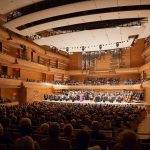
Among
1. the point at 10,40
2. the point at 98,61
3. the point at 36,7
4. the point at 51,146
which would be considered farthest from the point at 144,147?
the point at 98,61

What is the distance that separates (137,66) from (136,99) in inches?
328

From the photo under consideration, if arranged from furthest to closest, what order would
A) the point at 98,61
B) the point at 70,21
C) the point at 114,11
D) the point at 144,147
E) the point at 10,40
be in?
the point at 98,61 → the point at 10,40 → the point at 70,21 → the point at 114,11 → the point at 144,147

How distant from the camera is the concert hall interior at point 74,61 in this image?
10.7 metres

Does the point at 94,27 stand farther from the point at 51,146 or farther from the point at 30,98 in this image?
the point at 51,146

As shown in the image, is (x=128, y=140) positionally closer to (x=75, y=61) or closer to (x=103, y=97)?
(x=103, y=97)

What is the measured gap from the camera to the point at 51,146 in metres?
3.67

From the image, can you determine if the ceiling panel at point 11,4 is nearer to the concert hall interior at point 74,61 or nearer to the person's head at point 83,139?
the concert hall interior at point 74,61

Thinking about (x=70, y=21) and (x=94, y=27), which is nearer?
(x=70, y=21)

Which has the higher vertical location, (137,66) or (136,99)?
(137,66)

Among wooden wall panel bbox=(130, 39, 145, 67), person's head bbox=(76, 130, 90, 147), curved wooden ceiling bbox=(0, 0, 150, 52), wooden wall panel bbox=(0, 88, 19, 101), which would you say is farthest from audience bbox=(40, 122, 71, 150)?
wooden wall panel bbox=(130, 39, 145, 67)

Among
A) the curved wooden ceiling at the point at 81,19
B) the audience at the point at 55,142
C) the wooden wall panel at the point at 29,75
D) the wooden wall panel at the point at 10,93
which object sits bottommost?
the audience at the point at 55,142

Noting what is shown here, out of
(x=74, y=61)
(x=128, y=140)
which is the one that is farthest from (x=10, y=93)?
(x=128, y=140)

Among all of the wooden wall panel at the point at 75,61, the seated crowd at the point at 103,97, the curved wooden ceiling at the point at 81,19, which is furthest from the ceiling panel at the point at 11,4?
the wooden wall panel at the point at 75,61

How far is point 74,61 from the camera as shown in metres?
34.3
